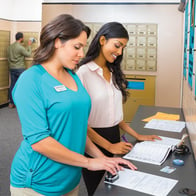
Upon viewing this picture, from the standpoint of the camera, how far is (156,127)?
2.18m

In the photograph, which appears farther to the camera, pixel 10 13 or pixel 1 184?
pixel 10 13

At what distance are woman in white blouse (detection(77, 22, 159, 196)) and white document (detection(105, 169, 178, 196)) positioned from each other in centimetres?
31

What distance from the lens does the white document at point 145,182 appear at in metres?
1.14

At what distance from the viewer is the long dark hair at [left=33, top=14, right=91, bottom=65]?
3.80 feet

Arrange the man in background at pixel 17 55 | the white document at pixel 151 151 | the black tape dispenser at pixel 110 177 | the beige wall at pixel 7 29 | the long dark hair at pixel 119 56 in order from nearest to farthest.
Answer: the black tape dispenser at pixel 110 177 < the white document at pixel 151 151 < the long dark hair at pixel 119 56 < the man in background at pixel 17 55 < the beige wall at pixel 7 29

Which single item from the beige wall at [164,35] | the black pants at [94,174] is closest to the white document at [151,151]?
the black pants at [94,174]

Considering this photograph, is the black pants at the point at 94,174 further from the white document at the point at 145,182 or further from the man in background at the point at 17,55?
the man in background at the point at 17,55

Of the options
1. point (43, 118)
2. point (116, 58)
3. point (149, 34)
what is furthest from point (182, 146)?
point (149, 34)

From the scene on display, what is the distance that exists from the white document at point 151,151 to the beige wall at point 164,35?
2535 millimetres

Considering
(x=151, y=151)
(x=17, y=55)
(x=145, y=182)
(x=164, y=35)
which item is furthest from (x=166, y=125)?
(x=17, y=55)

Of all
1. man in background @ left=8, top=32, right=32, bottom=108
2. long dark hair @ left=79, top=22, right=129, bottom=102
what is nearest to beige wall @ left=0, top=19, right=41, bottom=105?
man in background @ left=8, top=32, right=32, bottom=108

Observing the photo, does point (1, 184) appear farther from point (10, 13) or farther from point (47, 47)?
point (10, 13)

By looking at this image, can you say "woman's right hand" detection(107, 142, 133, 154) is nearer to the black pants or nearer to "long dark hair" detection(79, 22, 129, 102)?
the black pants

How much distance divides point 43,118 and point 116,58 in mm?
884
